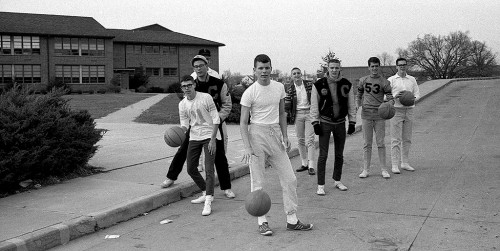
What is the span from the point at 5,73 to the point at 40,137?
2049 inches

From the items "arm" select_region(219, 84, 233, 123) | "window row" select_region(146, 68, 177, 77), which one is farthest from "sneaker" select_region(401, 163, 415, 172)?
"window row" select_region(146, 68, 177, 77)

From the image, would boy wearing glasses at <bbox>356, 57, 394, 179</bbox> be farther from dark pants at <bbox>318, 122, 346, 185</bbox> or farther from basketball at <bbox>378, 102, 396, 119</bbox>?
dark pants at <bbox>318, 122, 346, 185</bbox>

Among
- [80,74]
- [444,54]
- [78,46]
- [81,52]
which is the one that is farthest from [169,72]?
[444,54]

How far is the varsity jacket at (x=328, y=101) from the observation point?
777 centimetres

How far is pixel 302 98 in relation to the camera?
9.48 meters

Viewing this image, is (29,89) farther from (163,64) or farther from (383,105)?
(163,64)

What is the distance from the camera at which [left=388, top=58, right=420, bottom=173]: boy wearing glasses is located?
9.33 meters

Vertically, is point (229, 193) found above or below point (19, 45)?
below

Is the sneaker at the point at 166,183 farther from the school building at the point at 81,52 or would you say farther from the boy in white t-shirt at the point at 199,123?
the school building at the point at 81,52

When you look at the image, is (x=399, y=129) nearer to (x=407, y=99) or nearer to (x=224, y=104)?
(x=407, y=99)

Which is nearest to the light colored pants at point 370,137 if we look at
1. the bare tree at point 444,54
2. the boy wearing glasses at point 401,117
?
the boy wearing glasses at point 401,117

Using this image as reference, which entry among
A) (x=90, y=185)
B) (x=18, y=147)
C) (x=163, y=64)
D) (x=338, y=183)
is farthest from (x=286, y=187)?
(x=163, y=64)

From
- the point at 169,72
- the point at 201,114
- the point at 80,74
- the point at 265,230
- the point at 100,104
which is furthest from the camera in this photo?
the point at 169,72

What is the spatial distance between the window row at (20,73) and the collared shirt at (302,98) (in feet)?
169
